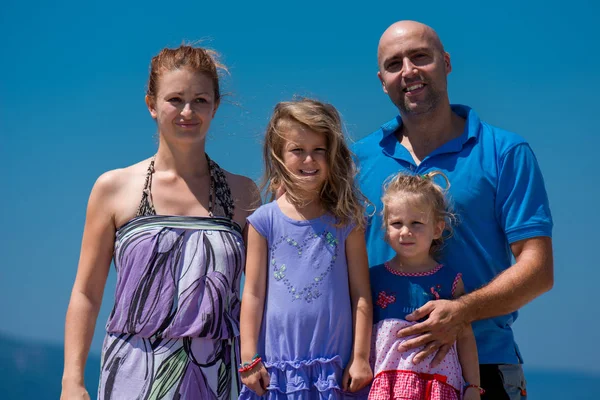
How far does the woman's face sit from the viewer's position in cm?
293

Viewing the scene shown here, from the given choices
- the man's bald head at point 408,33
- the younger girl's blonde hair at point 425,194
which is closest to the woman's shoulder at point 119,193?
the younger girl's blonde hair at point 425,194

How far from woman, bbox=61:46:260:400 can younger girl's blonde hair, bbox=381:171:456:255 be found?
0.63m

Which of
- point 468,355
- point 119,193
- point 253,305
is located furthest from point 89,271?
point 468,355

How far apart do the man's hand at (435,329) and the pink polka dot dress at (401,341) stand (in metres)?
0.03

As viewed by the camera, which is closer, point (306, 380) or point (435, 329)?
point (306, 380)

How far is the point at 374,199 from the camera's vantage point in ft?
10.9

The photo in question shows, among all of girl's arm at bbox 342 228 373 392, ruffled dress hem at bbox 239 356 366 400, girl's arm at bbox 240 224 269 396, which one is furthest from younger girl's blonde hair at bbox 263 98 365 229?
ruffled dress hem at bbox 239 356 366 400

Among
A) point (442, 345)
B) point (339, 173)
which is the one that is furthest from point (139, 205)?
point (442, 345)

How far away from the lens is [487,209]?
3.20 m

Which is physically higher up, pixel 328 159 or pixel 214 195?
pixel 328 159

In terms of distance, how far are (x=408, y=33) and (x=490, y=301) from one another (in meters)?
1.44

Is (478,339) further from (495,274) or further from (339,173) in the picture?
(339,173)

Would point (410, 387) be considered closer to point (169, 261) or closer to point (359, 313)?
point (359, 313)

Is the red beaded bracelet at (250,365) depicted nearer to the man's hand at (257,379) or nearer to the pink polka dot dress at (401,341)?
the man's hand at (257,379)
